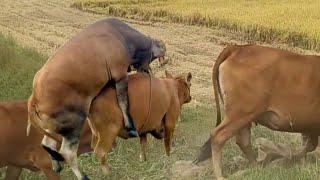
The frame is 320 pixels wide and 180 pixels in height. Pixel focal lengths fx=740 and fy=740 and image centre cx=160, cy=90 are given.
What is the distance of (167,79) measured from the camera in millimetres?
8047

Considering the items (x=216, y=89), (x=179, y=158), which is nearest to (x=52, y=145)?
(x=216, y=89)

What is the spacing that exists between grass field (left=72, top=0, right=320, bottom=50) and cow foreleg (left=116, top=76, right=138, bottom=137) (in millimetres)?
16048

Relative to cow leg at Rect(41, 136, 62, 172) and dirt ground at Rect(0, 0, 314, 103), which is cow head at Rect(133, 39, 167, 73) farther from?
dirt ground at Rect(0, 0, 314, 103)

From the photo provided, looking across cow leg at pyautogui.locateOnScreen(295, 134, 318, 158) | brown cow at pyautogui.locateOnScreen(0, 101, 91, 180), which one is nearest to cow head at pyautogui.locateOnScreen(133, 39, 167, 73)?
brown cow at pyautogui.locateOnScreen(0, 101, 91, 180)

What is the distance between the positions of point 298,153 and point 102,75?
2.73 metres

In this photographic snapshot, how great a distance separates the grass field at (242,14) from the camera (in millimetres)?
24188

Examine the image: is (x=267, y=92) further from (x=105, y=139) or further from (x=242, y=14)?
(x=242, y=14)

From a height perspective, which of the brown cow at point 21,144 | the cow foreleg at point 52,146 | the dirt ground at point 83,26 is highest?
the cow foreleg at point 52,146

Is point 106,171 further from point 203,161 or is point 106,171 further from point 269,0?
point 269,0

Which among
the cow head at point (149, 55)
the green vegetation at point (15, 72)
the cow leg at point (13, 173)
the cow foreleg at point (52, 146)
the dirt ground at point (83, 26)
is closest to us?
the cow foreleg at point (52, 146)

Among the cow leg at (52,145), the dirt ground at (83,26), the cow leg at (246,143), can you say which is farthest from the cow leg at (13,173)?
the dirt ground at (83,26)

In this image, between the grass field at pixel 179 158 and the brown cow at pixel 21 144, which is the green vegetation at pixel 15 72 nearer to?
the grass field at pixel 179 158

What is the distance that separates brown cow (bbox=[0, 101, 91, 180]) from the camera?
8273 millimetres

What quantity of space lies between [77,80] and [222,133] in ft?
6.95
